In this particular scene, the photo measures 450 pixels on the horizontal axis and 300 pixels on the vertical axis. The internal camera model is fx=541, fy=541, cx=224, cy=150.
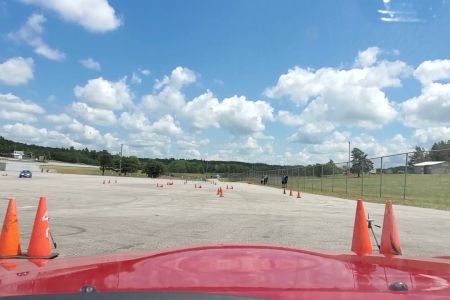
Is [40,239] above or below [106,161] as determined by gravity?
below

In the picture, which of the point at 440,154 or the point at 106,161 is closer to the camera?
the point at 440,154

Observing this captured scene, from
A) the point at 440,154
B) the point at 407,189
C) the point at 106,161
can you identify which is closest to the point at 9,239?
the point at 440,154

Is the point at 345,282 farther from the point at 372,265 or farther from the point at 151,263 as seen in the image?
the point at 151,263

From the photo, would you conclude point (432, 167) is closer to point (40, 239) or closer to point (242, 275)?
point (40, 239)

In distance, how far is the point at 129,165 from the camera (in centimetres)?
17225

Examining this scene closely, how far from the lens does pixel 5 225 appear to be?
21.2 feet

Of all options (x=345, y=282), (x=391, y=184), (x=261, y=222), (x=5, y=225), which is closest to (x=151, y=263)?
(x=345, y=282)

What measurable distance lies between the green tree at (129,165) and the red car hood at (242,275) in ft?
563

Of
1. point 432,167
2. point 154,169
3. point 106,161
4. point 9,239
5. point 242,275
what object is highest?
point 106,161

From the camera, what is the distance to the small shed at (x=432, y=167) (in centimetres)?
2705

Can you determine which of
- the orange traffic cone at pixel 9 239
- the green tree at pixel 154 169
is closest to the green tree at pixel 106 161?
the green tree at pixel 154 169

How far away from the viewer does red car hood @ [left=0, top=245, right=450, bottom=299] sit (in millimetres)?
2533

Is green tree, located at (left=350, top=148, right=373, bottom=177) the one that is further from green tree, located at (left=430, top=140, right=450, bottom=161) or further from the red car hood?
the red car hood

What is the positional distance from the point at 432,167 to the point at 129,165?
150m
